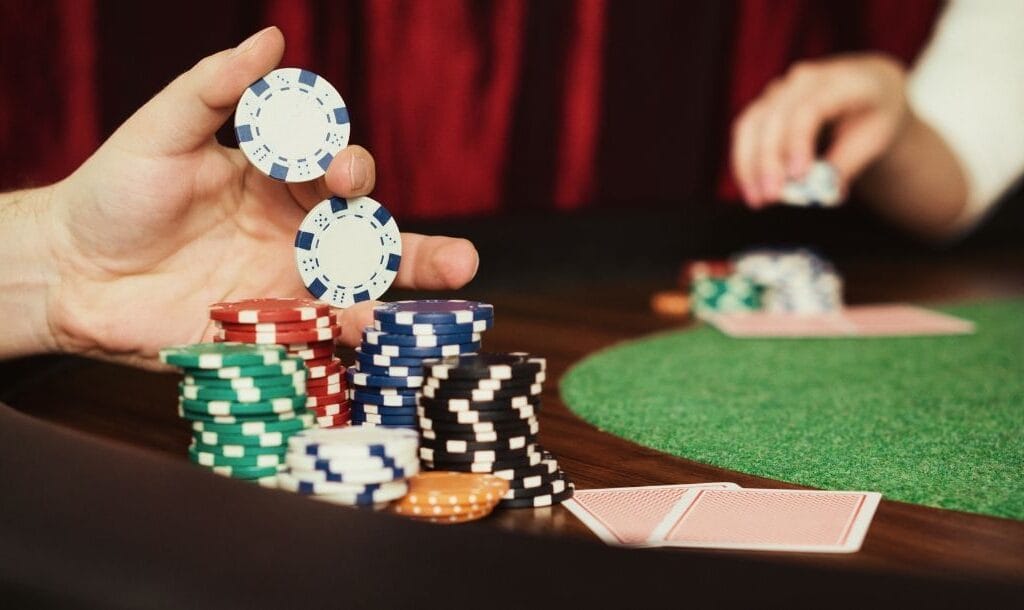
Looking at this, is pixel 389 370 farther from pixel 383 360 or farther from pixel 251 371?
pixel 251 371

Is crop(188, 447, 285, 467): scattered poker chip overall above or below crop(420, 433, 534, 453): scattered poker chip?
below

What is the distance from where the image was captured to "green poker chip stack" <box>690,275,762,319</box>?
3096 millimetres

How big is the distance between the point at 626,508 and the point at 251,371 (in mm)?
433

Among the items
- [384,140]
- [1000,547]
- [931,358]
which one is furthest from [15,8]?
[1000,547]

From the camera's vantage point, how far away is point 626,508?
1.29 m

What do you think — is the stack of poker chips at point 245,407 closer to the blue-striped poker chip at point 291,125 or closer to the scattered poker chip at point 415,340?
the scattered poker chip at point 415,340

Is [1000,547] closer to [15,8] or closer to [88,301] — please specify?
[88,301]

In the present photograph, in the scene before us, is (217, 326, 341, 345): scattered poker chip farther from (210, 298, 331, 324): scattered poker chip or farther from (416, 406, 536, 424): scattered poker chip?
(416, 406, 536, 424): scattered poker chip

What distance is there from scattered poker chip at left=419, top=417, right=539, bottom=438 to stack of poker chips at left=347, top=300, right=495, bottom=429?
55 millimetres

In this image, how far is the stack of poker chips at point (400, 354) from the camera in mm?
1396

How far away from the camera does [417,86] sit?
3445 millimetres

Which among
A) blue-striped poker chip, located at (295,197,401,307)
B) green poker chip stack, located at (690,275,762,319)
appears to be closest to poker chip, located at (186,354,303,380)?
blue-striped poker chip, located at (295,197,401,307)

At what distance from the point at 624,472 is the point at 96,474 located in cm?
66

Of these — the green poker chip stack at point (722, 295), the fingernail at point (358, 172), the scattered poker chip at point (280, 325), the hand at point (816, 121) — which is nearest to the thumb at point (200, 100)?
the fingernail at point (358, 172)
